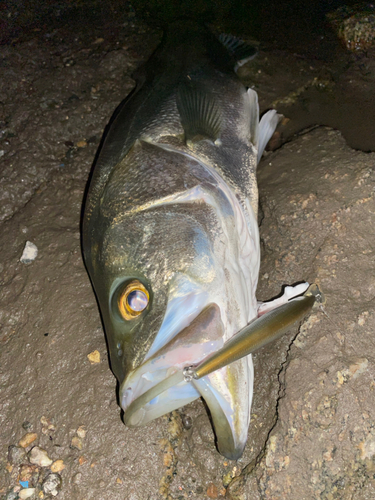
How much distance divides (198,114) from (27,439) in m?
2.56

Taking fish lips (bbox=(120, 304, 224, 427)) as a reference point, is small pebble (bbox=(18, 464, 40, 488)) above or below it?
below

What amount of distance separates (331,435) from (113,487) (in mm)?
1340

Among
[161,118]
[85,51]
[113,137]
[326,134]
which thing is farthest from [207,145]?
[85,51]

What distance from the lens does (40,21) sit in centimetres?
475

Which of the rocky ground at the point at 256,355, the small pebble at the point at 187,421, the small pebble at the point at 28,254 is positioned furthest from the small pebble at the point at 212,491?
the small pebble at the point at 28,254

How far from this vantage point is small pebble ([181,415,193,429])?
2.57 m

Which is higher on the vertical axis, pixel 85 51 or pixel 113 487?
pixel 85 51

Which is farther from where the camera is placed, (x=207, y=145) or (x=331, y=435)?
(x=207, y=145)

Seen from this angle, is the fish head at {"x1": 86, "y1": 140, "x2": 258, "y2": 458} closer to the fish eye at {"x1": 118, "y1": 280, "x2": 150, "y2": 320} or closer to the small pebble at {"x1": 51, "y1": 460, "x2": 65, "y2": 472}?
the fish eye at {"x1": 118, "y1": 280, "x2": 150, "y2": 320}

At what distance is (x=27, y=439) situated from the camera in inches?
103

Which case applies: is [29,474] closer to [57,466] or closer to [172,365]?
[57,466]

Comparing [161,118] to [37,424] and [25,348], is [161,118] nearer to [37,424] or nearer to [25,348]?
[25,348]

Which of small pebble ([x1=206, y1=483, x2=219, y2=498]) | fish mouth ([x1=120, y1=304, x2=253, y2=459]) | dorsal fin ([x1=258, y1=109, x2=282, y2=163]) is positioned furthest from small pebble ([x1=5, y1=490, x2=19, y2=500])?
dorsal fin ([x1=258, y1=109, x2=282, y2=163])

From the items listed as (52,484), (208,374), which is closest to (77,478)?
(52,484)
